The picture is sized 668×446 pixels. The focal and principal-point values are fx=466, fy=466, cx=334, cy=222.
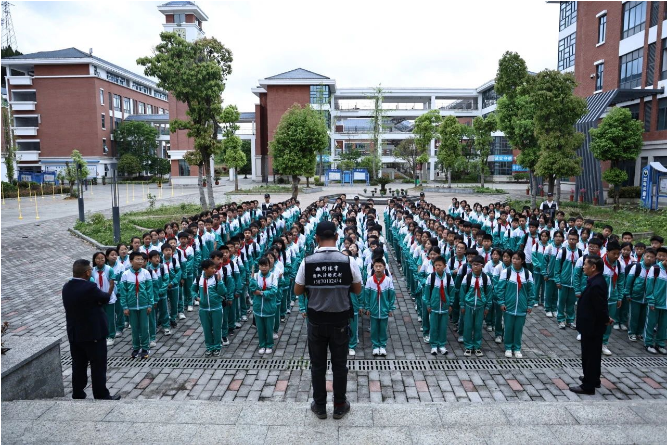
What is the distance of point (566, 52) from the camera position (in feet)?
107

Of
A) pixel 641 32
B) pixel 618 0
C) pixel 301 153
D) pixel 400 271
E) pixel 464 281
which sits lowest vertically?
pixel 400 271

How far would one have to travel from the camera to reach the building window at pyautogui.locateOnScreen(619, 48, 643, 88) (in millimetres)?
24191

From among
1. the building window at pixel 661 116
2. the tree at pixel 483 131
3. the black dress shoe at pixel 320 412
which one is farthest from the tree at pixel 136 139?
the black dress shoe at pixel 320 412

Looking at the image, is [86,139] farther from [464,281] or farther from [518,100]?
[464,281]

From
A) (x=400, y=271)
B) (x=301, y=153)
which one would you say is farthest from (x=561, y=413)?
(x=301, y=153)

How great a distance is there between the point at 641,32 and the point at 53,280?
91.5ft

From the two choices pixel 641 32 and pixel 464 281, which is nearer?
pixel 464 281

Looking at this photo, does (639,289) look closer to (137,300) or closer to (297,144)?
(137,300)

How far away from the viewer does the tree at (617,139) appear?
2131cm

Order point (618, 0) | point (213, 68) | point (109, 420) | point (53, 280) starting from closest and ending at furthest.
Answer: point (109, 420) → point (53, 280) → point (213, 68) → point (618, 0)

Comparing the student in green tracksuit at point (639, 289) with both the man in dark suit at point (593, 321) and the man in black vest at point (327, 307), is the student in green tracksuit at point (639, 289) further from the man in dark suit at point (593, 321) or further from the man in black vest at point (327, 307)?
the man in black vest at point (327, 307)

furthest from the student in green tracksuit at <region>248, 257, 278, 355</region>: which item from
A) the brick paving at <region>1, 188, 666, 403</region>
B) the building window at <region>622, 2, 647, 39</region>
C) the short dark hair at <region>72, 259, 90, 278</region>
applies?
the building window at <region>622, 2, 647, 39</region>

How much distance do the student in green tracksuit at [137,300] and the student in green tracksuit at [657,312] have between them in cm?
734

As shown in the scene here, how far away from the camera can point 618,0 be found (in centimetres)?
2539
